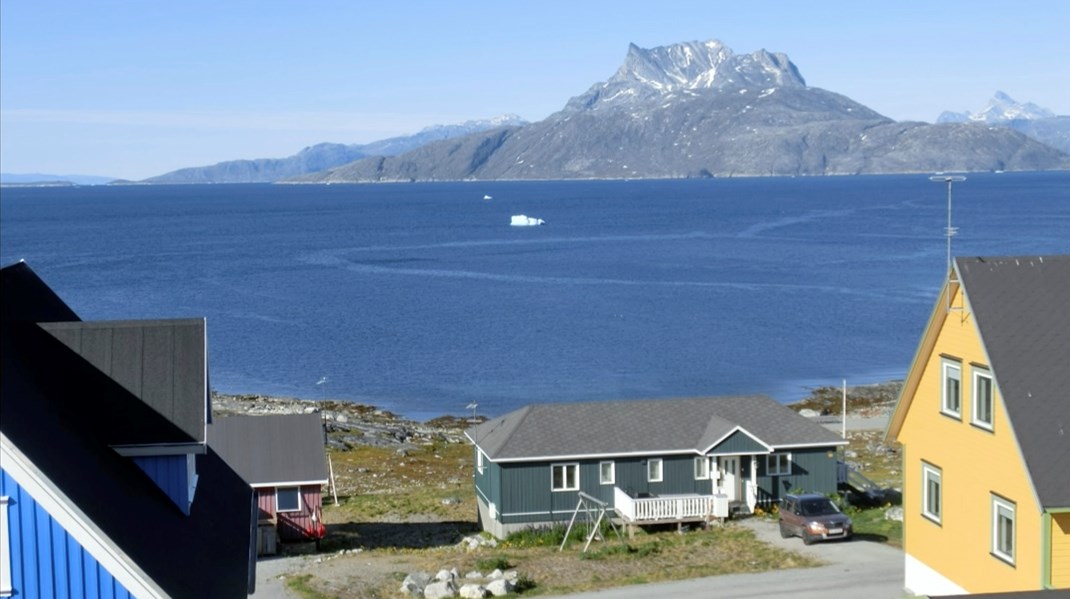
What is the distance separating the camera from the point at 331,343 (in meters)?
90.1

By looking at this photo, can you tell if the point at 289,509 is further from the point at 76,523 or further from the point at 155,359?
the point at 76,523

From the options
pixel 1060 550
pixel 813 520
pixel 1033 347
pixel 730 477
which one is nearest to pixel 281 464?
pixel 730 477

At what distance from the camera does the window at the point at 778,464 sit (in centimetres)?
3462

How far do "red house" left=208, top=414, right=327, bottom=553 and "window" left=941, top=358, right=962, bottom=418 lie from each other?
16.6 metres

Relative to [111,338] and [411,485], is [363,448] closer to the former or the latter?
[411,485]

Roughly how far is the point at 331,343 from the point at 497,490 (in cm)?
5776

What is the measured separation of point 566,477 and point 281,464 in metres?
7.25

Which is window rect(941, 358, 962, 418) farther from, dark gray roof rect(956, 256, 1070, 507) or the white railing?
the white railing

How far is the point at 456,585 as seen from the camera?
25859 millimetres

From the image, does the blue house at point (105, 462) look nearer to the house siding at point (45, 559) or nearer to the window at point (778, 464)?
the house siding at point (45, 559)

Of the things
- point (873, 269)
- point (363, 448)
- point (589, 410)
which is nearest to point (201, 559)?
point (589, 410)

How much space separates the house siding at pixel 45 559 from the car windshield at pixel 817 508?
2042 centimetres

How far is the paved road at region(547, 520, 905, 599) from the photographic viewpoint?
2503cm

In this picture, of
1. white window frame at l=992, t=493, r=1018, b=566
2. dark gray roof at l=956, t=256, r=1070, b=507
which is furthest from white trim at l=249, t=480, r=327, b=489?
dark gray roof at l=956, t=256, r=1070, b=507
